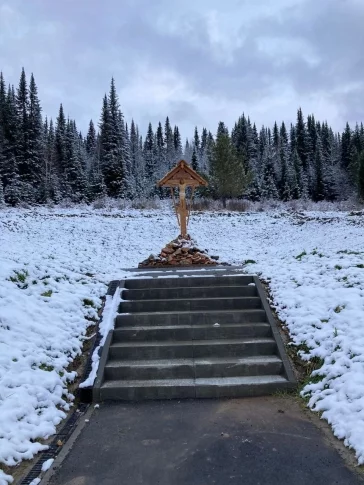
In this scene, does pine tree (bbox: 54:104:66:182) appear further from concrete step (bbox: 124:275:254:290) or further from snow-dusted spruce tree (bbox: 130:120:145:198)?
concrete step (bbox: 124:275:254:290)

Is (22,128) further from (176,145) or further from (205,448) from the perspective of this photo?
(176,145)

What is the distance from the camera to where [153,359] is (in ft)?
17.1

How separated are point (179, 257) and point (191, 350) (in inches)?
191

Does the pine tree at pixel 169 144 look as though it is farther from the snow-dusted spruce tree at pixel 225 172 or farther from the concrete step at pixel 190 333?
the concrete step at pixel 190 333

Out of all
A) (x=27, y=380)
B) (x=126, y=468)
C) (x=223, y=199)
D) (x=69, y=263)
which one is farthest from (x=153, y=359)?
(x=223, y=199)

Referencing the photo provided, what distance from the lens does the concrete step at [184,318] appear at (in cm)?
591

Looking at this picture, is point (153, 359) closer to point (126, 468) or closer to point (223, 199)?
point (126, 468)

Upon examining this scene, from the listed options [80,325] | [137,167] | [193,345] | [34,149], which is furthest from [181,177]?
[137,167]

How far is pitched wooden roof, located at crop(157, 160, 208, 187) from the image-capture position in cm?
1036

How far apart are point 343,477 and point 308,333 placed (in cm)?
246

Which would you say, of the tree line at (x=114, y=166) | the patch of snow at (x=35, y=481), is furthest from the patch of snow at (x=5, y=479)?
the tree line at (x=114, y=166)

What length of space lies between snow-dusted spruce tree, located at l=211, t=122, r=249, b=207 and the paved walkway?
25559mm

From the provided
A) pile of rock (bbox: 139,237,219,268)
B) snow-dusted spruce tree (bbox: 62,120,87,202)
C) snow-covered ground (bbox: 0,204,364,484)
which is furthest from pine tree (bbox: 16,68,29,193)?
snow-covered ground (bbox: 0,204,364,484)

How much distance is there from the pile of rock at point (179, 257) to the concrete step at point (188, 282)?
2661mm
